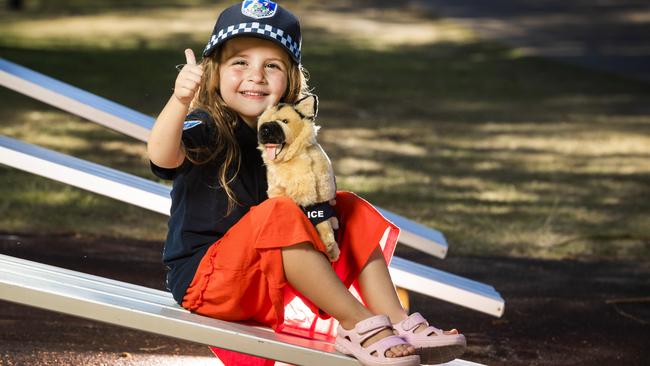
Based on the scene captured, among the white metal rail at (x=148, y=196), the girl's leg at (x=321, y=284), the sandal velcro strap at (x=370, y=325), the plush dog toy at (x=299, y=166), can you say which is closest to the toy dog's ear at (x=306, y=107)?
the plush dog toy at (x=299, y=166)

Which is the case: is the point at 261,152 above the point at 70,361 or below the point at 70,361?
above

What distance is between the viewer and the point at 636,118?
37.3ft

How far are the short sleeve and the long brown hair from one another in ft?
0.05

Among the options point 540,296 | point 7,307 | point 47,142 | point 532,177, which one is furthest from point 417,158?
point 7,307

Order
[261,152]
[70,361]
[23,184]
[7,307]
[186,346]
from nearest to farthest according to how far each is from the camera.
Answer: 1. [261,152]
2. [70,361]
3. [186,346]
4. [7,307]
5. [23,184]

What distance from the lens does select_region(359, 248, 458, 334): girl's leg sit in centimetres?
341

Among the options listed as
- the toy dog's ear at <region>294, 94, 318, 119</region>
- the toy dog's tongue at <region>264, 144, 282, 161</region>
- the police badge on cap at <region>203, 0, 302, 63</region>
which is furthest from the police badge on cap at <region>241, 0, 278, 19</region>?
the toy dog's tongue at <region>264, 144, 282, 161</region>

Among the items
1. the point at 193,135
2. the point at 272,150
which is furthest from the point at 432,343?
the point at 193,135

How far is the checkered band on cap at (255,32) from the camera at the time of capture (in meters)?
3.41

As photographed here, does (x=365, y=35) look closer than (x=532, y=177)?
No

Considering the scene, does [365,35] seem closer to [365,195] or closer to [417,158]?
[417,158]

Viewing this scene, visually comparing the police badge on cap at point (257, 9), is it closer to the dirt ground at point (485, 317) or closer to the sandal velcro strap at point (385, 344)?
the sandal velcro strap at point (385, 344)

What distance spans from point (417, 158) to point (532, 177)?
0.99 m

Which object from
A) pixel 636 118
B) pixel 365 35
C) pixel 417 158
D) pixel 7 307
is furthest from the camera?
pixel 365 35
